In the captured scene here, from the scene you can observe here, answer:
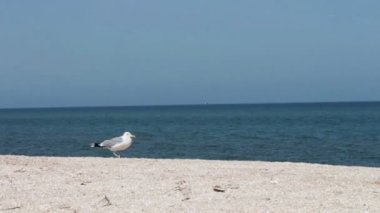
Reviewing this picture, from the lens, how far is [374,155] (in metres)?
29.8

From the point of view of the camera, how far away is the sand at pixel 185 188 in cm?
909

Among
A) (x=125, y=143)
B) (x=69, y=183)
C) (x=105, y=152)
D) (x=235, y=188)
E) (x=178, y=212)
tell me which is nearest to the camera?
(x=178, y=212)

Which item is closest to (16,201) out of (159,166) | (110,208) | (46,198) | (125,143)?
(46,198)

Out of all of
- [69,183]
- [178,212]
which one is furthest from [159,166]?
[178,212]

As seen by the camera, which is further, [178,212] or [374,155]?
[374,155]

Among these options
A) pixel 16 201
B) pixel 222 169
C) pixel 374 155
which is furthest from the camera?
pixel 374 155

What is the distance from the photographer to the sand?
9.09 meters

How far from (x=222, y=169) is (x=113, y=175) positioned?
7.59ft

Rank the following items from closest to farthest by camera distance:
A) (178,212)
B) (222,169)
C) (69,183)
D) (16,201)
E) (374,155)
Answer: (178,212) < (16,201) < (69,183) < (222,169) < (374,155)

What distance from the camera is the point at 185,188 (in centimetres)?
1054

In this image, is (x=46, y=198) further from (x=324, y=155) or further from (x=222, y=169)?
(x=324, y=155)

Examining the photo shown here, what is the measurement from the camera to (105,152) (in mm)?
27781

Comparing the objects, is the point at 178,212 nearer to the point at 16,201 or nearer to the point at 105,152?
the point at 16,201

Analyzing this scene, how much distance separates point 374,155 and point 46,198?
22508mm
